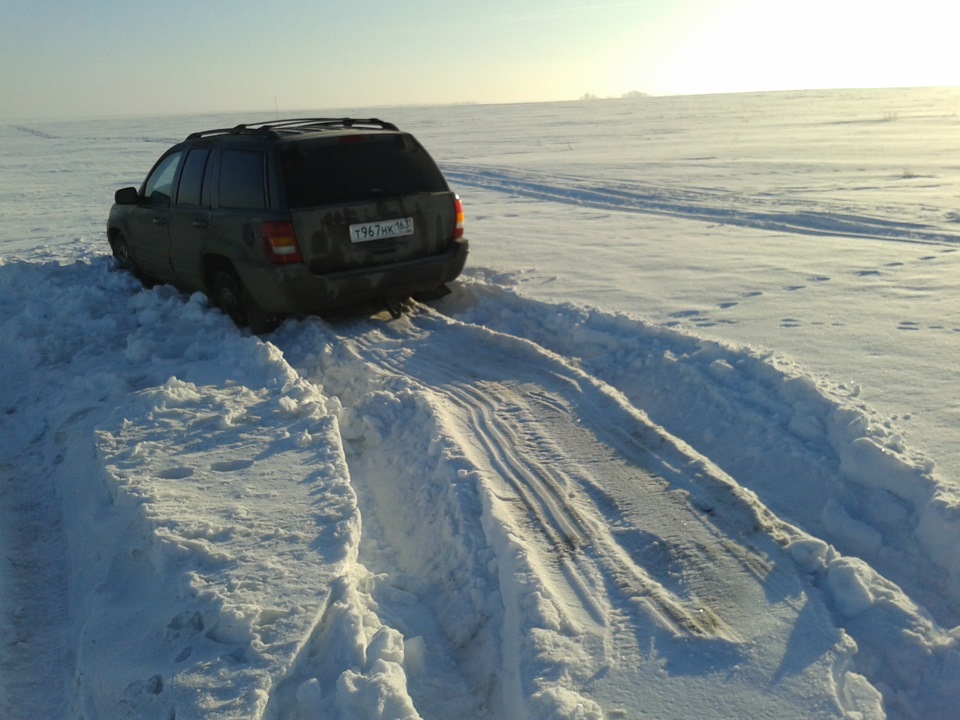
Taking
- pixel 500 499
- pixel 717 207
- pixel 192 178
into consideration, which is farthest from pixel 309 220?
pixel 717 207

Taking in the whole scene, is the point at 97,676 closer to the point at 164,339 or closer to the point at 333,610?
the point at 333,610

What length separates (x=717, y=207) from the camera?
11859 mm

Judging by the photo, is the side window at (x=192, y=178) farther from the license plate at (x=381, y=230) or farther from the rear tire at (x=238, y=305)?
the license plate at (x=381, y=230)

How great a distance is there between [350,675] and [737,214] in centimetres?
1000

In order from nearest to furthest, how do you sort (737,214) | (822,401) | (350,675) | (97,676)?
(350,675)
(97,676)
(822,401)
(737,214)

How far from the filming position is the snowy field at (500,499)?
2.87 m

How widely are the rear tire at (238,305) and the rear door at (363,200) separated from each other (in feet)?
2.31

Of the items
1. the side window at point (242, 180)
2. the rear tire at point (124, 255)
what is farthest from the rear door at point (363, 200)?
the rear tire at point (124, 255)

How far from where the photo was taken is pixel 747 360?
17.7ft

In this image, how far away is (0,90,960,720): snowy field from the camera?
2871 millimetres

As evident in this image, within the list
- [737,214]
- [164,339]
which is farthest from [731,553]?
[737,214]

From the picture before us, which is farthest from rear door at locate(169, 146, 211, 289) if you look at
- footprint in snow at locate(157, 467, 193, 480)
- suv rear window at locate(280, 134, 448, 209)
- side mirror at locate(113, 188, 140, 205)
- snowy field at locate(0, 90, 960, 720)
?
footprint in snow at locate(157, 467, 193, 480)

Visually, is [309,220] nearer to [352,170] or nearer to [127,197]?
[352,170]

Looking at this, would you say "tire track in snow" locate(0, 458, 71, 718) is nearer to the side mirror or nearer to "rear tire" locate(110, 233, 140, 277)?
the side mirror
